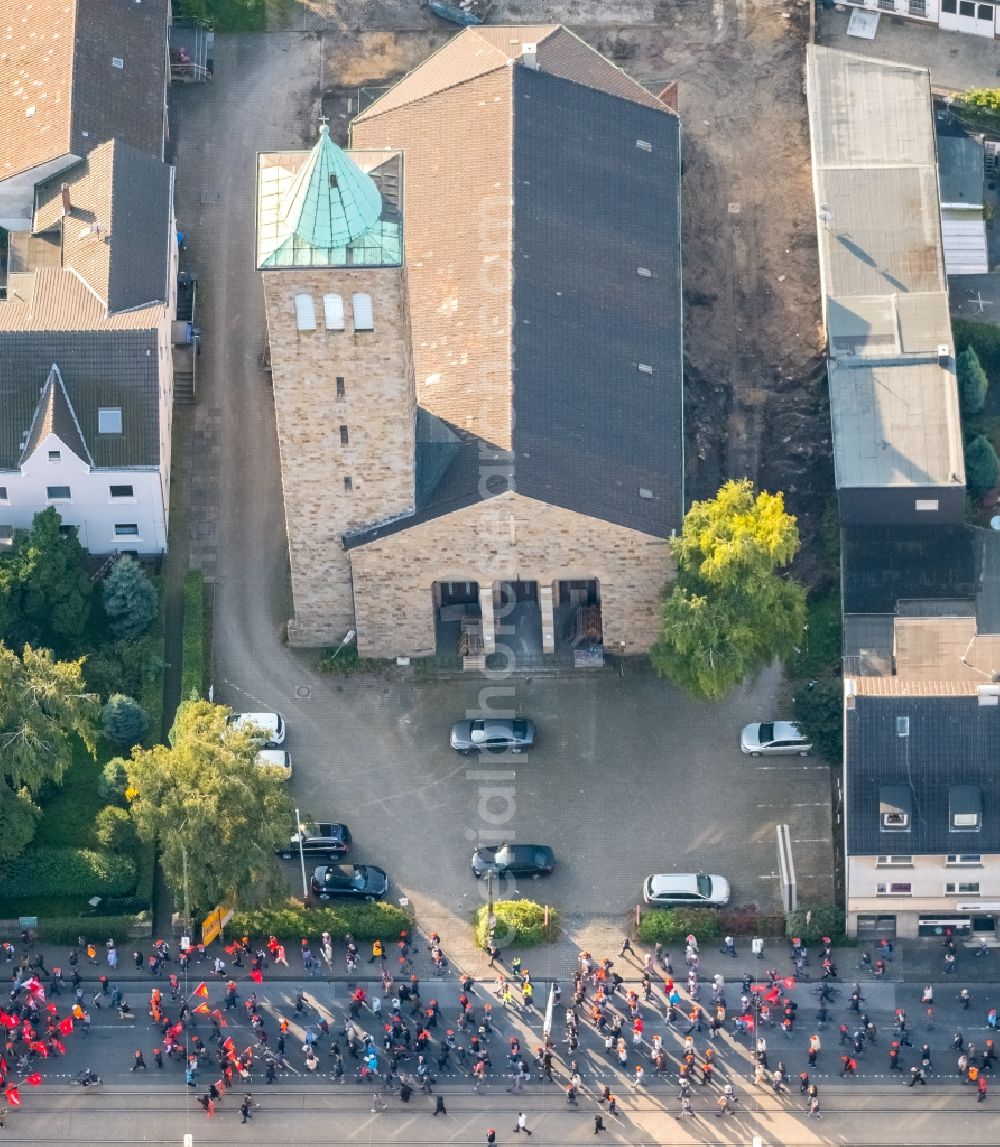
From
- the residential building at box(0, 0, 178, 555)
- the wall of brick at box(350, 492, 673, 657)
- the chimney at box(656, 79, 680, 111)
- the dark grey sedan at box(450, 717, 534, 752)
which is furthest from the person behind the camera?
the chimney at box(656, 79, 680, 111)

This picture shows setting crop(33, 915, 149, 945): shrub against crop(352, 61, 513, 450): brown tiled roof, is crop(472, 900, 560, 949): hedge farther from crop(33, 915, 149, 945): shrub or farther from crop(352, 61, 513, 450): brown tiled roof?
crop(352, 61, 513, 450): brown tiled roof

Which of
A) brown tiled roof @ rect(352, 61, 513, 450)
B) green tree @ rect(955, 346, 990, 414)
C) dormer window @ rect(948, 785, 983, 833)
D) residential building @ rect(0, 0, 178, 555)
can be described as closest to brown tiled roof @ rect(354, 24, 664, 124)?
brown tiled roof @ rect(352, 61, 513, 450)

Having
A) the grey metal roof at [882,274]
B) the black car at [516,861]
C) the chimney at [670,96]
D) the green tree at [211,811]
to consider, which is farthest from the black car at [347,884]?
the chimney at [670,96]

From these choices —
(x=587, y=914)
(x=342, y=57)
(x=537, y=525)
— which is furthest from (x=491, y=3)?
(x=587, y=914)

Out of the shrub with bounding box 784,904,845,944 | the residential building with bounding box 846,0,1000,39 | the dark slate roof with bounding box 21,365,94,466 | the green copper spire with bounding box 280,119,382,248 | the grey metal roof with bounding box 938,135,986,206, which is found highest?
the residential building with bounding box 846,0,1000,39

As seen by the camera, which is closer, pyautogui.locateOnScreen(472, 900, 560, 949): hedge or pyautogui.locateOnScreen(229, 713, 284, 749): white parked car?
pyautogui.locateOnScreen(472, 900, 560, 949): hedge

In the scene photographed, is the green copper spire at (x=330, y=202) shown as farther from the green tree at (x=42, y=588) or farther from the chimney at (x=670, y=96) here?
the chimney at (x=670, y=96)

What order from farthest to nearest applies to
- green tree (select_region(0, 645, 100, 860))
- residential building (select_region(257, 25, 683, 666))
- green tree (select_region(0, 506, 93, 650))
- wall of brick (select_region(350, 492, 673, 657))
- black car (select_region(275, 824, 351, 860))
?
green tree (select_region(0, 506, 93, 650)), wall of brick (select_region(350, 492, 673, 657)), black car (select_region(275, 824, 351, 860)), green tree (select_region(0, 645, 100, 860)), residential building (select_region(257, 25, 683, 666))

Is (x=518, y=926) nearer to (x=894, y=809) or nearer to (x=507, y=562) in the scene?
(x=507, y=562)
